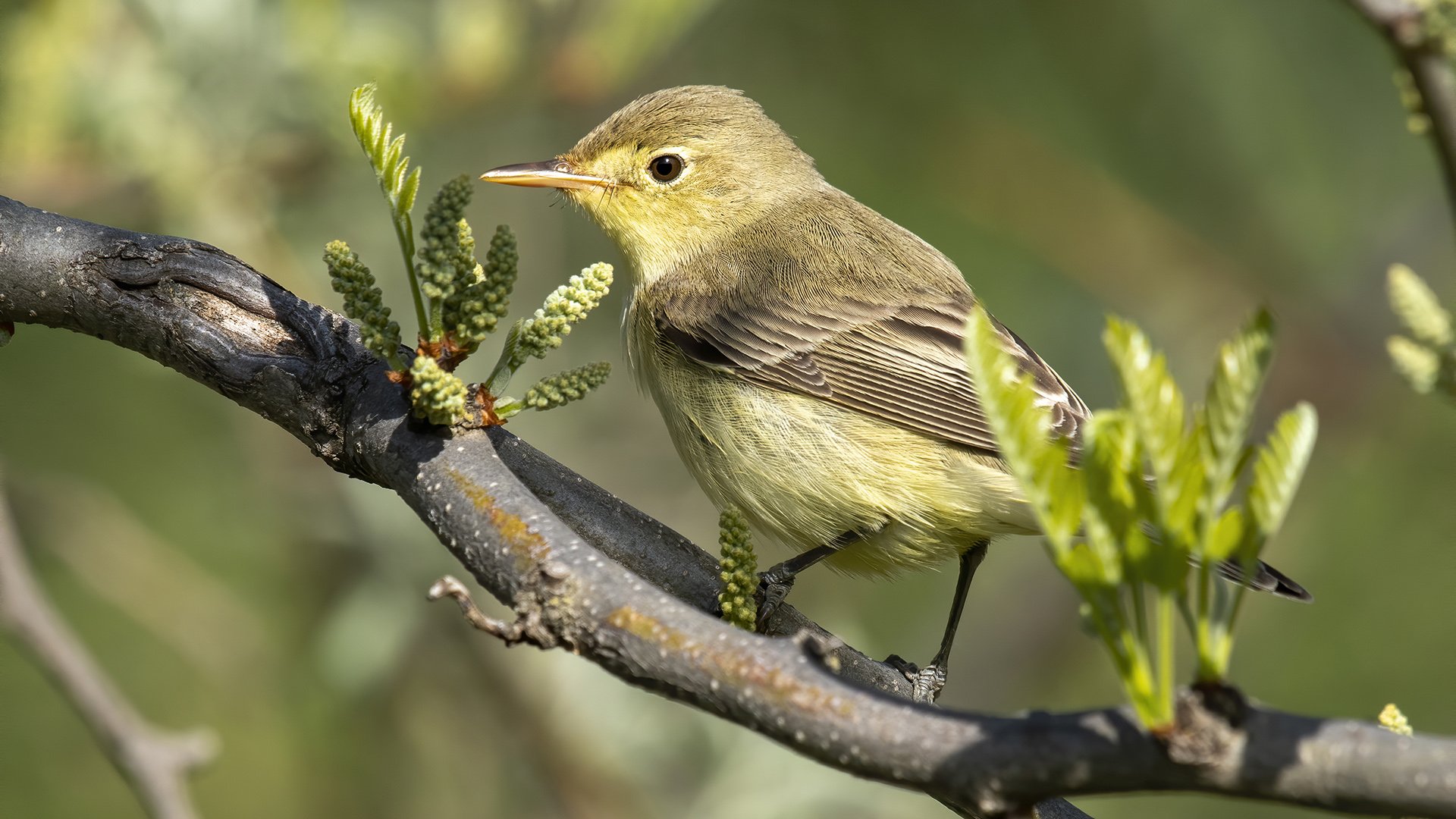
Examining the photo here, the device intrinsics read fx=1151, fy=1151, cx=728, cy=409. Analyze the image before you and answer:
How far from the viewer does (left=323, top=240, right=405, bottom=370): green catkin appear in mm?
1999

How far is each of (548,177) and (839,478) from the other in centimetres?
160

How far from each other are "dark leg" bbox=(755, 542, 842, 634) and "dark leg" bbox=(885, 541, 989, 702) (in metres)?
0.38

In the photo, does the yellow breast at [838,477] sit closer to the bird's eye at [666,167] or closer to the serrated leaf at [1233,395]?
the bird's eye at [666,167]

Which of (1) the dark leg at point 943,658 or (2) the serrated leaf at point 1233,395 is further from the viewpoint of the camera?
(1) the dark leg at point 943,658

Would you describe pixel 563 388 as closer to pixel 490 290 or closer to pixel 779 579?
pixel 490 290

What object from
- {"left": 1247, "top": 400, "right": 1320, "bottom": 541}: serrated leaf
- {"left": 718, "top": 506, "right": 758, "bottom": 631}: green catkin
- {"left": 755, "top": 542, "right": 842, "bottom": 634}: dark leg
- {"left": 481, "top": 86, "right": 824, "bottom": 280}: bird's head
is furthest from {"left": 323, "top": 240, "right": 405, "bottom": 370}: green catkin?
{"left": 481, "top": 86, "right": 824, "bottom": 280}: bird's head

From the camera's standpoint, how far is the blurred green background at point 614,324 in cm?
461

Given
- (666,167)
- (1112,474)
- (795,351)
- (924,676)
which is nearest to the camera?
(1112,474)

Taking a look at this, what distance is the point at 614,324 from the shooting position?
6.46 meters

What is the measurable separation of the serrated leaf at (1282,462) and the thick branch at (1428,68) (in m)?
0.40

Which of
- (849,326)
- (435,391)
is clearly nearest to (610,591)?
(435,391)

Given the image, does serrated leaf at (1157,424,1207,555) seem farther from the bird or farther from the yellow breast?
the yellow breast

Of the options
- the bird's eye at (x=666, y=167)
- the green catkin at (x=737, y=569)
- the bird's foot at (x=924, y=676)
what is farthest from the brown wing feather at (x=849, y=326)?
the green catkin at (x=737, y=569)

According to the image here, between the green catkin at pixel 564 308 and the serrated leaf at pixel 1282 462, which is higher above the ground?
the green catkin at pixel 564 308
